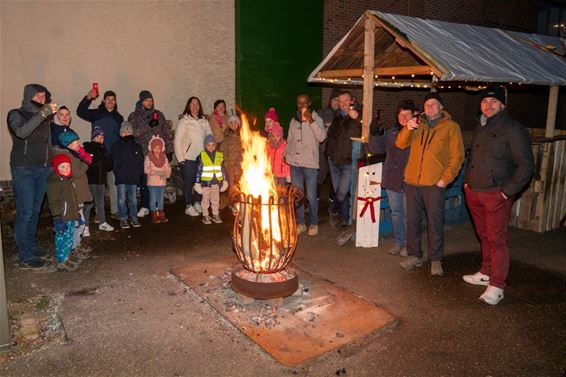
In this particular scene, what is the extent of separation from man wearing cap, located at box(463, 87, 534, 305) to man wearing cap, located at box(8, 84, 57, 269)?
5.47 m

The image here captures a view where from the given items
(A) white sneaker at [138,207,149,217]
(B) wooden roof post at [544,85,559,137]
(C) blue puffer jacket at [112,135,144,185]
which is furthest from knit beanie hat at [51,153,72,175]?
(B) wooden roof post at [544,85,559,137]

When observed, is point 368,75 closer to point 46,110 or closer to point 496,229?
point 496,229

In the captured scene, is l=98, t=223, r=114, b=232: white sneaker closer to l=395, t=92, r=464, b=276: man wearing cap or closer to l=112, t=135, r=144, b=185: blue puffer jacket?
l=112, t=135, r=144, b=185: blue puffer jacket

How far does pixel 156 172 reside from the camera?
342 inches

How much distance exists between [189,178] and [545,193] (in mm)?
6819

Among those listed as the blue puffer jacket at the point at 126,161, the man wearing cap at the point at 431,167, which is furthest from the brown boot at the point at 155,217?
the man wearing cap at the point at 431,167

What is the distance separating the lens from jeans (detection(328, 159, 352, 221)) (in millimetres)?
8336

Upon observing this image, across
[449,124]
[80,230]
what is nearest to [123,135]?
[80,230]

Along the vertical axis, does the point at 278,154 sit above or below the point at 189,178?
above

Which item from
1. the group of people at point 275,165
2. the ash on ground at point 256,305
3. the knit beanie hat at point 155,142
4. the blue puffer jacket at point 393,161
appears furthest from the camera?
the knit beanie hat at point 155,142

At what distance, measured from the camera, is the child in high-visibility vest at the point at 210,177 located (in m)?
8.85

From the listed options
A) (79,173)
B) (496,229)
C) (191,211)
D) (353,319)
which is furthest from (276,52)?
(353,319)

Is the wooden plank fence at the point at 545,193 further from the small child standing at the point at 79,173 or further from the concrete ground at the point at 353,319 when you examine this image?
the small child standing at the point at 79,173

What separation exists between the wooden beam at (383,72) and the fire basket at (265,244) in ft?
12.1
